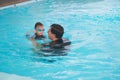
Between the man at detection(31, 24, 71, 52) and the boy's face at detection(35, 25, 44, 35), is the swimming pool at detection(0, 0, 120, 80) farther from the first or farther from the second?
the boy's face at detection(35, 25, 44, 35)

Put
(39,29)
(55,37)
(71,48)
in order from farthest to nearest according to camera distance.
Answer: (71,48), (39,29), (55,37)

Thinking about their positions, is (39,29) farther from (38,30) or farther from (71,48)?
(71,48)

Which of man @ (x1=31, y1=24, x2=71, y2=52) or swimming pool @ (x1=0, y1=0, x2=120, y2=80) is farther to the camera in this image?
man @ (x1=31, y1=24, x2=71, y2=52)

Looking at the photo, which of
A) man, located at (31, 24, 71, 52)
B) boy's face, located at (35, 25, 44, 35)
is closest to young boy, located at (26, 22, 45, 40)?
boy's face, located at (35, 25, 44, 35)

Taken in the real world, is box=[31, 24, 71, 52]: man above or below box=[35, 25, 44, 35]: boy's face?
below

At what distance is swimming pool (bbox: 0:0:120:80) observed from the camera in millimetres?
4336

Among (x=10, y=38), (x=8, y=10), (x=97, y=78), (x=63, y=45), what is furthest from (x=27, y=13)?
(x=97, y=78)

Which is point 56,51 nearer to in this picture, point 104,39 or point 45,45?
point 45,45

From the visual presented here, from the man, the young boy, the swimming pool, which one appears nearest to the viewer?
the swimming pool

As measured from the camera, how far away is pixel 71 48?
17.9 feet

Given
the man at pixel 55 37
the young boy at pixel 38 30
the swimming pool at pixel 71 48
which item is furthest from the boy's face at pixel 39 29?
the swimming pool at pixel 71 48

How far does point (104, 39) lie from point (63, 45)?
1626 millimetres

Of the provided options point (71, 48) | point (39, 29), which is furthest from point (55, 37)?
point (71, 48)

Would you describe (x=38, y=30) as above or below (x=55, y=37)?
above
